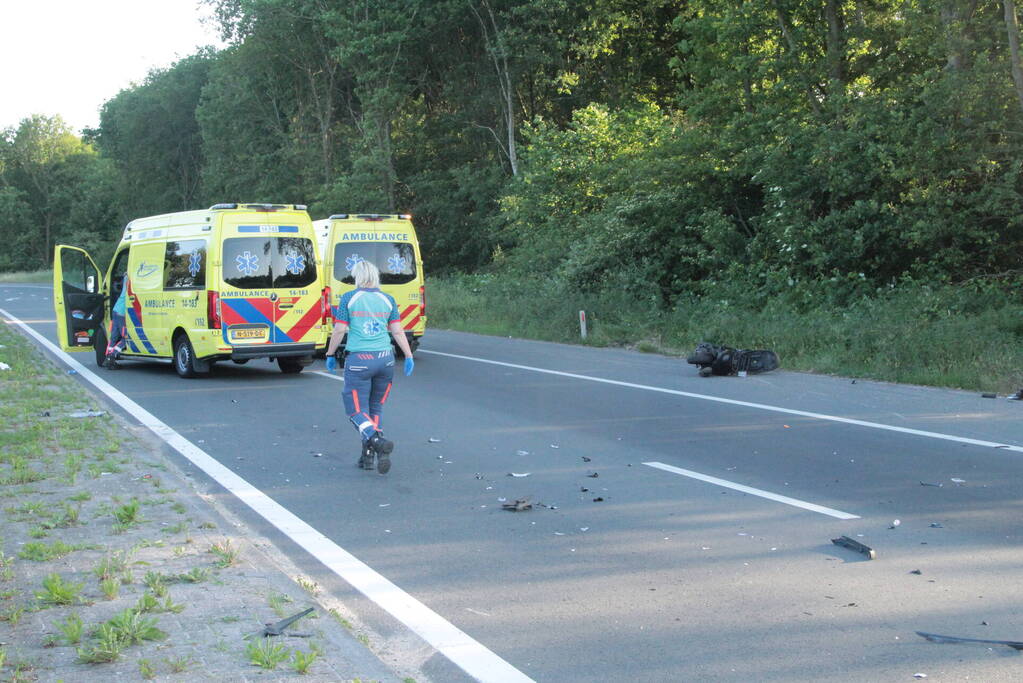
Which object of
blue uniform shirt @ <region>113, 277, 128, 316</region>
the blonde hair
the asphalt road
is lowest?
the asphalt road

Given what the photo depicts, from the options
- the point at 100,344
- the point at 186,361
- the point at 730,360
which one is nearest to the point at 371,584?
the point at 730,360

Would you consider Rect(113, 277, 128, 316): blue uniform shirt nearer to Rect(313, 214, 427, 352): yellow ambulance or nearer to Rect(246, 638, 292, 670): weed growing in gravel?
Rect(313, 214, 427, 352): yellow ambulance

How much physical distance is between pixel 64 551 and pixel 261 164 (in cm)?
5089

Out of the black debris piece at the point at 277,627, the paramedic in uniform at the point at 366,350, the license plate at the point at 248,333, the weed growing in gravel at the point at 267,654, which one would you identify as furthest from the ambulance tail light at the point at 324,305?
the weed growing in gravel at the point at 267,654

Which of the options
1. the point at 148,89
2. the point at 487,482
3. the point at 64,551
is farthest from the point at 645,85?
the point at 148,89

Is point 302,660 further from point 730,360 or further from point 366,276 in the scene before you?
point 730,360

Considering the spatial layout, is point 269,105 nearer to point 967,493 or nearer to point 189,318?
point 189,318

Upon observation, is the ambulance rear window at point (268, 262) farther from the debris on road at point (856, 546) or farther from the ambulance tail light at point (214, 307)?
the debris on road at point (856, 546)

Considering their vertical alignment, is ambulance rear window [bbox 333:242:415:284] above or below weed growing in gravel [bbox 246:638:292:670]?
above

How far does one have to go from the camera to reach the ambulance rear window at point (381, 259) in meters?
17.9

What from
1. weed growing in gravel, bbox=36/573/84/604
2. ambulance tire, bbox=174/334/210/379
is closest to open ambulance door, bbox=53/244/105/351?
ambulance tire, bbox=174/334/210/379

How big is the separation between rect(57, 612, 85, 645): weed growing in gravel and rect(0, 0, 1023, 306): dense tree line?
15673 mm

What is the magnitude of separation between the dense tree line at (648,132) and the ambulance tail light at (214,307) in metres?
10.6

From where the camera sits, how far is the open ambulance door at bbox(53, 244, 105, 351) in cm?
1722
